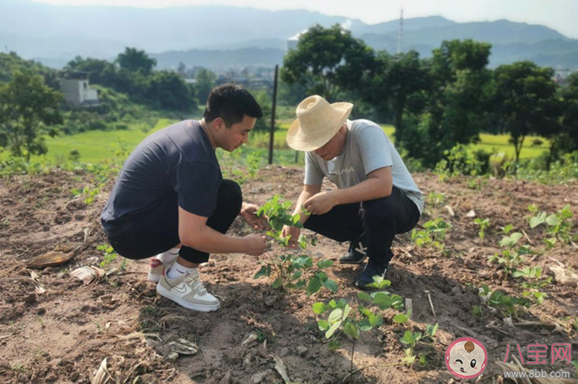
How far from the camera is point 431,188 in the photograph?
4.94 m

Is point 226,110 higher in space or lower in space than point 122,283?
higher

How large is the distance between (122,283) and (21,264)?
79cm

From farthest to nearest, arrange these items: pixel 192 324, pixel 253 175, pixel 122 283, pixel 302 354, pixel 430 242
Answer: pixel 253 175, pixel 430 242, pixel 122 283, pixel 192 324, pixel 302 354

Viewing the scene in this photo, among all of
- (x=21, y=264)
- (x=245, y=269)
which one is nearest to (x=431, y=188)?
(x=245, y=269)

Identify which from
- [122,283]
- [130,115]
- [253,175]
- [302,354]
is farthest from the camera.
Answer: [130,115]

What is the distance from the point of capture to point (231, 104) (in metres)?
2.13

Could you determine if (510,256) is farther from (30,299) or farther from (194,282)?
(30,299)

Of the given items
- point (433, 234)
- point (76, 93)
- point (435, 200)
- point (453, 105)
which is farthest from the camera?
point (76, 93)

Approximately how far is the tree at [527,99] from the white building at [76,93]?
4655cm

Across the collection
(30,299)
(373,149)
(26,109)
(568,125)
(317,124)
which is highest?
(317,124)

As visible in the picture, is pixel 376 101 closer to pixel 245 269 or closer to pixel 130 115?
pixel 245 269

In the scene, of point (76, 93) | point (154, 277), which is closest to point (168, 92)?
point (76, 93)

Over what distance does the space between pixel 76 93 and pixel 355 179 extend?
57.1 m

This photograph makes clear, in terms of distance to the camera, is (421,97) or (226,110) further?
(421,97)
